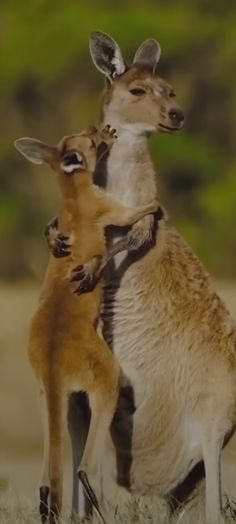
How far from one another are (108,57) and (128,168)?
1.20ft

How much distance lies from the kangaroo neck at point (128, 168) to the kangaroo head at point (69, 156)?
0.28 ft

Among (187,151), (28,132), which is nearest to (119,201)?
(187,151)

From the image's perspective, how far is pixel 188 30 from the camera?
1730cm

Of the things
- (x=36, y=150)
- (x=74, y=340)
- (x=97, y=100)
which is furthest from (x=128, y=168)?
(x=97, y=100)

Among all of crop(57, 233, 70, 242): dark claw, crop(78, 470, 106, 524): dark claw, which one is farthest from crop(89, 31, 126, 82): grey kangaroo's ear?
crop(78, 470, 106, 524): dark claw

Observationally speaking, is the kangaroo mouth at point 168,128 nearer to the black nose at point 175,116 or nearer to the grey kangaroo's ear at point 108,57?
the black nose at point 175,116

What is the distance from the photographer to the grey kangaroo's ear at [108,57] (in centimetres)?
571

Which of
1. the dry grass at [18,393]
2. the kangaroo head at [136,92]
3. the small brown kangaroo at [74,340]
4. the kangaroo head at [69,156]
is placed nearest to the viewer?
the small brown kangaroo at [74,340]

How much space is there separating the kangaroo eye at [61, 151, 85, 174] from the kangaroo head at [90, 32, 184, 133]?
0.63ft

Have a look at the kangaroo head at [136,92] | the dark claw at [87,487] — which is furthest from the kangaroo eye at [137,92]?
the dark claw at [87,487]

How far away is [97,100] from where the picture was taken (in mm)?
16984

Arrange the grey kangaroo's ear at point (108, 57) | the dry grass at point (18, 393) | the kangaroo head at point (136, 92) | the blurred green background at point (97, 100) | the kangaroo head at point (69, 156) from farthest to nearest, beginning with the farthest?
the blurred green background at point (97, 100)
the dry grass at point (18, 393)
the grey kangaroo's ear at point (108, 57)
the kangaroo head at point (136, 92)
the kangaroo head at point (69, 156)

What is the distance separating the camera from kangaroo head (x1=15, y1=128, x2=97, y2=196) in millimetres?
5453

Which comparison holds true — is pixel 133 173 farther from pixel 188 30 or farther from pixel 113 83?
pixel 188 30
